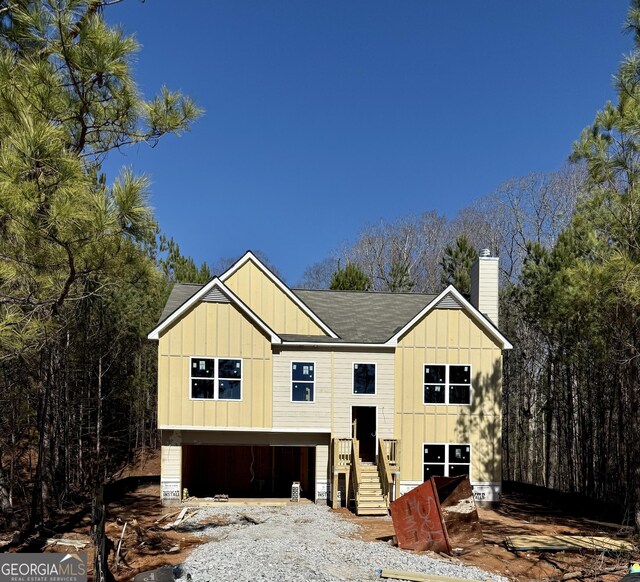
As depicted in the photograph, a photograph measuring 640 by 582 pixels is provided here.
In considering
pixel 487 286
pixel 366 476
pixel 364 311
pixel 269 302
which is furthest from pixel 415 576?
pixel 487 286

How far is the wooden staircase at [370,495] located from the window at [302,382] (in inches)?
99.6

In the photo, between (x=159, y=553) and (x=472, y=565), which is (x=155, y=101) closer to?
(x=159, y=553)

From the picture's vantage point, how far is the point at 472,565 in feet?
31.2

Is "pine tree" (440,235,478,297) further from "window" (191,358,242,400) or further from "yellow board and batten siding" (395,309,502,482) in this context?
"window" (191,358,242,400)

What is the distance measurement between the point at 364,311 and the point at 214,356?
18.1ft

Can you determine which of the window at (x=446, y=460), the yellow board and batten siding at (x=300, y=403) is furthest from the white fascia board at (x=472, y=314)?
the window at (x=446, y=460)

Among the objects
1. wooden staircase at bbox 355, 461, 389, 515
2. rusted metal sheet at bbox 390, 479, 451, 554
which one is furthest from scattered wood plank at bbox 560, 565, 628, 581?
wooden staircase at bbox 355, 461, 389, 515

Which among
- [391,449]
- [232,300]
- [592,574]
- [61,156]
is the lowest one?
[592,574]

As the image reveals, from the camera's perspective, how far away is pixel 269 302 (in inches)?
639

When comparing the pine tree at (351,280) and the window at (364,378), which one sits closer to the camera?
the window at (364,378)

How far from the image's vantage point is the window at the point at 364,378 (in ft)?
50.8

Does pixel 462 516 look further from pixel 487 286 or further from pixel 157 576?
pixel 487 286

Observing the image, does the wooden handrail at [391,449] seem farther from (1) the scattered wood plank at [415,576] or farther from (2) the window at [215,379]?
(1) the scattered wood plank at [415,576]

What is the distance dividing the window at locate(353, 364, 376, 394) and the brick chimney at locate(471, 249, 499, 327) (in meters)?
4.34
